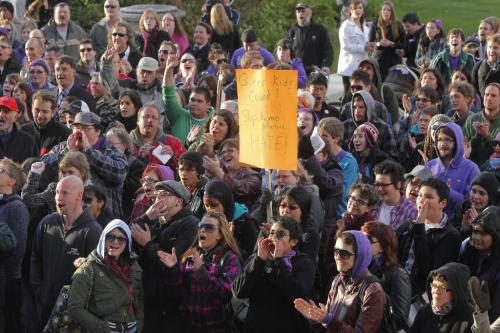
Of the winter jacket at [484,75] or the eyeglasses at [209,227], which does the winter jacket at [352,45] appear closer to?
the winter jacket at [484,75]

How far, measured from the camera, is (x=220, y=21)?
18000mm

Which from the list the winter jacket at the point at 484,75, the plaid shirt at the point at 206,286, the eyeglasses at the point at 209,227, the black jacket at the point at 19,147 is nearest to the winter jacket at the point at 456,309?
the plaid shirt at the point at 206,286

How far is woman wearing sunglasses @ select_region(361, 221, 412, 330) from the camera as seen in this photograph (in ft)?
28.3

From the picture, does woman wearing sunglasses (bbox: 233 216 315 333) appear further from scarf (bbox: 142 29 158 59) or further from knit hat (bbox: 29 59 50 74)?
scarf (bbox: 142 29 158 59)

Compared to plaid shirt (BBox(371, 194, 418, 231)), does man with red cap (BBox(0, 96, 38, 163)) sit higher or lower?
higher

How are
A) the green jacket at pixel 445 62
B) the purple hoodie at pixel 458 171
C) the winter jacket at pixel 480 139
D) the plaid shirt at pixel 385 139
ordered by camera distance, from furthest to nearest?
the green jacket at pixel 445 62
the plaid shirt at pixel 385 139
the winter jacket at pixel 480 139
the purple hoodie at pixel 458 171

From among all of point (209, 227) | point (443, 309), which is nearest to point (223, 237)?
point (209, 227)

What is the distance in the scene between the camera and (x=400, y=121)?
14.1 meters

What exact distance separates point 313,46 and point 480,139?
19.4 ft

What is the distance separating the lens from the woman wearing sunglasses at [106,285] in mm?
8836

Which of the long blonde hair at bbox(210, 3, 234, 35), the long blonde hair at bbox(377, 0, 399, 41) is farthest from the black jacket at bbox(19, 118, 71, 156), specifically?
the long blonde hair at bbox(377, 0, 399, 41)

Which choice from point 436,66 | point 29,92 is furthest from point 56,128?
point 436,66

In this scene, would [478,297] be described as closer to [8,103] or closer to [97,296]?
[97,296]

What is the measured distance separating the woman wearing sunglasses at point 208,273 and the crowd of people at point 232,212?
0.04 feet
